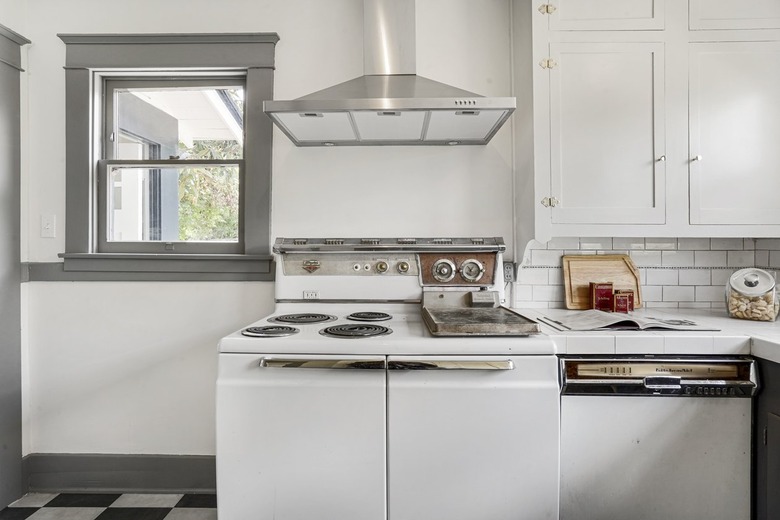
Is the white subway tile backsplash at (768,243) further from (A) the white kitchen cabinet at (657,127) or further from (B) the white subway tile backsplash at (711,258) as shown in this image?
(A) the white kitchen cabinet at (657,127)

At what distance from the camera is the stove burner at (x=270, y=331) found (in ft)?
4.50

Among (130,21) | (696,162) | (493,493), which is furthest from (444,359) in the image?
(130,21)

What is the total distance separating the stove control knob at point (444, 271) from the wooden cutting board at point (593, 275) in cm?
58

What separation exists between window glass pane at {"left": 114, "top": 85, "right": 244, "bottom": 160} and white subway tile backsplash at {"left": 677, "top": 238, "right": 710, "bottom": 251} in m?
2.25

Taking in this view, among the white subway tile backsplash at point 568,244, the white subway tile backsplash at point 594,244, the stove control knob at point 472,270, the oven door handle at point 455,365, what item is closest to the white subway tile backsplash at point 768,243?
the white subway tile backsplash at point 594,244

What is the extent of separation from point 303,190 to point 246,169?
30cm

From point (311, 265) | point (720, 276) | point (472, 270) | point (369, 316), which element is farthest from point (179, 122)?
point (720, 276)

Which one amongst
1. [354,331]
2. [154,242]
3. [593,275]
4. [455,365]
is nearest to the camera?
[455,365]

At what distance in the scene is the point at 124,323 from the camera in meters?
2.03

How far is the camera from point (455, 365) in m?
1.28

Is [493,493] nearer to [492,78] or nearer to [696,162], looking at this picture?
[696,162]

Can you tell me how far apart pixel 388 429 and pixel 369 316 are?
0.53 m

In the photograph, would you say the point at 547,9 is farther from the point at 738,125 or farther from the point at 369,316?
the point at 369,316

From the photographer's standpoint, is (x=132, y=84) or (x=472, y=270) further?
(x=132, y=84)
